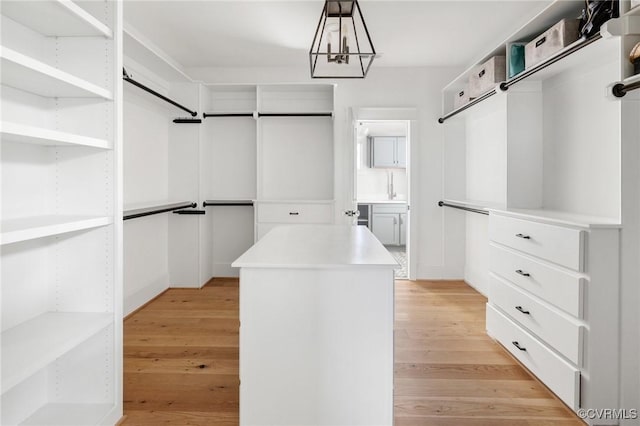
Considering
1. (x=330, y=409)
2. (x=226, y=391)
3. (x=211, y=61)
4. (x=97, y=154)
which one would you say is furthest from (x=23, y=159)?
(x=211, y=61)

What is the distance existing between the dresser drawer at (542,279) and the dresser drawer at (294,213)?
1.93 meters

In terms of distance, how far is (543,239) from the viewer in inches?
83.1

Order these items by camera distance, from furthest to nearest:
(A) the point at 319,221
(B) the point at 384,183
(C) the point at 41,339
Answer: (B) the point at 384,183 → (A) the point at 319,221 → (C) the point at 41,339

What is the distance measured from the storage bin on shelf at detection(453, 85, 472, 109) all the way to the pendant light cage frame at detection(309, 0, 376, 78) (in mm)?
992

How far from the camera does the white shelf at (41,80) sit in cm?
128

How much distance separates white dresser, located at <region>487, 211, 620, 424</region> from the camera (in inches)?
69.6

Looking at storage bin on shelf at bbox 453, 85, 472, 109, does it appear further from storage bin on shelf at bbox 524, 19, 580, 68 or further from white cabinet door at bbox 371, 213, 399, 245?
white cabinet door at bbox 371, 213, 399, 245

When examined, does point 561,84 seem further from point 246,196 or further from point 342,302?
point 246,196

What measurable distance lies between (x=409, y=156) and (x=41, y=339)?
381 cm

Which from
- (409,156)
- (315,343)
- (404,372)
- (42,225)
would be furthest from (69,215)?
(409,156)

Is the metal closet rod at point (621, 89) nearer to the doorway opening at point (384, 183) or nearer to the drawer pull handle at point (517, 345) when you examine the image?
the drawer pull handle at point (517, 345)

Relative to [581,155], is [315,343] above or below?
below

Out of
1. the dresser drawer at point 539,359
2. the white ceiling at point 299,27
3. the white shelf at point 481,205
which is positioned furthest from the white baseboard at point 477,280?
the white ceiling at point 299,27

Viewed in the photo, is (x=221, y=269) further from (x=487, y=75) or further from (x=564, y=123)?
(x=564, y=123)
